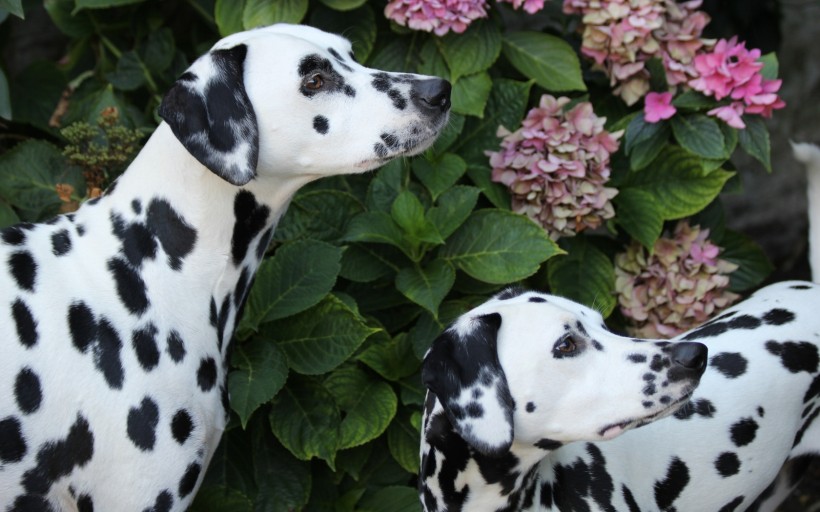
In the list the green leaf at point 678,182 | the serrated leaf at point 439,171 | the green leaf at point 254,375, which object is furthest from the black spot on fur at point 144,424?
the green leaf at point 678,182

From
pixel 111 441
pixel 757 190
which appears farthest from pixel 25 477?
pixel 757 190

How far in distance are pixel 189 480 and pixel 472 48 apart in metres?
2.17

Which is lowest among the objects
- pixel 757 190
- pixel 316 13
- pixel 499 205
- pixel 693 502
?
pixel 757 190

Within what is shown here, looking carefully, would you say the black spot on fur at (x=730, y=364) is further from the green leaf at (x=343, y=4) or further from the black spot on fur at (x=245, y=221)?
the green leaf at (x=343, y=4)

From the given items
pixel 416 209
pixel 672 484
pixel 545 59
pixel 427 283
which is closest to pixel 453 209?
pixel 416 209

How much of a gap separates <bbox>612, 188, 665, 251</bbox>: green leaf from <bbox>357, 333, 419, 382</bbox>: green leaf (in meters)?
1.01

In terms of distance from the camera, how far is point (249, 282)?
Result: 2.98 m

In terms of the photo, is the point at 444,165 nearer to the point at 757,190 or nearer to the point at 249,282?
the point at 249,282

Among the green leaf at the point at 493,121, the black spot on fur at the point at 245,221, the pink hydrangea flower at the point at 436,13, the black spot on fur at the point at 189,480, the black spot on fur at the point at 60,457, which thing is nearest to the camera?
the black spot on fur at the point at 60,457

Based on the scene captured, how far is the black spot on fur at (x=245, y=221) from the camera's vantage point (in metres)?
2.82

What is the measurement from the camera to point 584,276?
405 cm

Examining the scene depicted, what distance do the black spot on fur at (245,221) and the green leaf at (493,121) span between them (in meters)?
1.46

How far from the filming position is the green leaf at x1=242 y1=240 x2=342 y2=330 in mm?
3557

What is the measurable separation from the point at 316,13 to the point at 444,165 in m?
0.87
